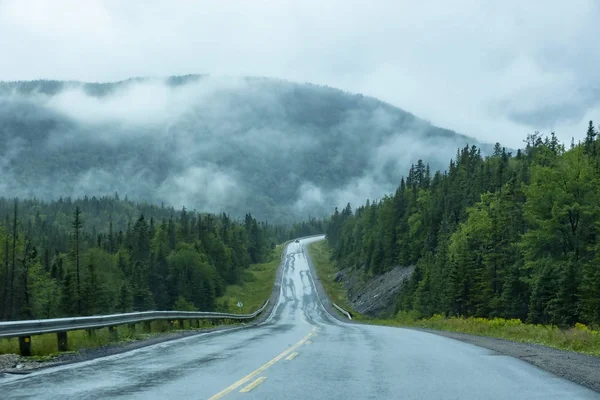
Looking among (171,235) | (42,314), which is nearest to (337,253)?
(171,235)

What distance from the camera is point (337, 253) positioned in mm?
158875

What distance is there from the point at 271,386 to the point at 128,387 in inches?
87.2

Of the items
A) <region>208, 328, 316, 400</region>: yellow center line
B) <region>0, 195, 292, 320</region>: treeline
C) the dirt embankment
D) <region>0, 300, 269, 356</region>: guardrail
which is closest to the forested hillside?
<region>0, 195, 292, 320</region>: treeline

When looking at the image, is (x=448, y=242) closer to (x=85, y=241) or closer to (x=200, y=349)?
(x=200, y=349)

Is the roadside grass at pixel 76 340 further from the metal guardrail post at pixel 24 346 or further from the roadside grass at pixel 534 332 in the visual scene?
the roadside grass at pixel 534 332

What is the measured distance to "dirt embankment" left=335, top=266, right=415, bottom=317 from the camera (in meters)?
84.3

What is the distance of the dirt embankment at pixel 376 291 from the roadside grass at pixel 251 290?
1520cm

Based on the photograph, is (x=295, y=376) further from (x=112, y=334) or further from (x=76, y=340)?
(x=112, y=334)

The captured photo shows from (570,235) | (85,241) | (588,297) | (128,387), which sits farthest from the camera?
(85,241)

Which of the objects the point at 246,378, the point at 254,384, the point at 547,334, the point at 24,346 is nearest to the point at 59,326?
the point at 24,346

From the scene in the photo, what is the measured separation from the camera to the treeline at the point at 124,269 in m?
69.0

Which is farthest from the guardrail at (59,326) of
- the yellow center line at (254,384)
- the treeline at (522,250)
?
the treeline at (522,250)

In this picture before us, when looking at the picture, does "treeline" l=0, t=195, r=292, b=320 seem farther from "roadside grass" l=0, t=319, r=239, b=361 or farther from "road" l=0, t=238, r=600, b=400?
"road" l=0, t=238, r=600, b=400

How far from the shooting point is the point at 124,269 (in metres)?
A: 108
